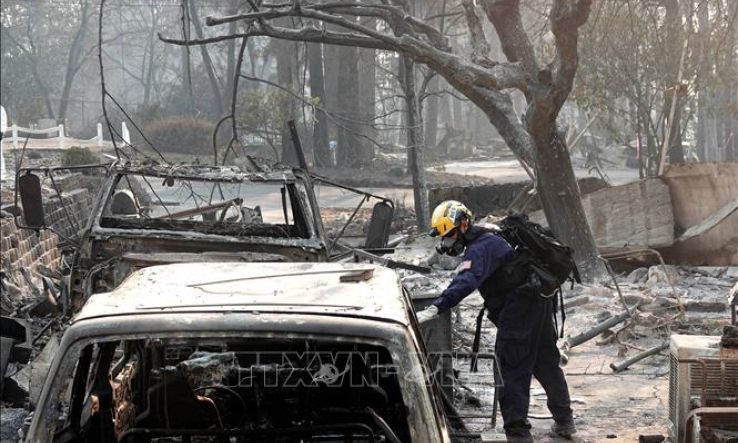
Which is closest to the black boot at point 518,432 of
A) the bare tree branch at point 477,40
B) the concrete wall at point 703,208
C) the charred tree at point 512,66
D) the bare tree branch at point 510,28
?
the charred tree at point 512,66

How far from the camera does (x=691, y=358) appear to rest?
5.79 meters

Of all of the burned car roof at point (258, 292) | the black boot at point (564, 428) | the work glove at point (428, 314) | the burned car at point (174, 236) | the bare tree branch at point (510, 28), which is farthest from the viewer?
the bare tree branch at point (510, 28)

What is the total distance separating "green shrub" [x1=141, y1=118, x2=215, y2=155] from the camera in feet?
122

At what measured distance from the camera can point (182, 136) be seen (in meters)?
37.4

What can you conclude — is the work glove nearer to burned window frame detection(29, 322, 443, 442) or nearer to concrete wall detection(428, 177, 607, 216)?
burned window frame detection(29, 322, 443, 442)

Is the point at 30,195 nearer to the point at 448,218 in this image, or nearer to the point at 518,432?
the point at 448,218

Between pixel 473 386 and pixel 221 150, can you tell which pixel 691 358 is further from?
pixel 221 150

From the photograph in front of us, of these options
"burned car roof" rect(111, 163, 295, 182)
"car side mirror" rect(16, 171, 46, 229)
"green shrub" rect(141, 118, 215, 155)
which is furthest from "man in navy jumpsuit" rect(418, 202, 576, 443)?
"green shrub" rect(141, 118, 215, 155)

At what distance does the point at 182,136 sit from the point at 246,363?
3317cm

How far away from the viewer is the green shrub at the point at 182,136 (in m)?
37.1

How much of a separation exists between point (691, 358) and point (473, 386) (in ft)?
9.93

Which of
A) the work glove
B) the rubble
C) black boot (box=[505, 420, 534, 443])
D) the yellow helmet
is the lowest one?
the rubble

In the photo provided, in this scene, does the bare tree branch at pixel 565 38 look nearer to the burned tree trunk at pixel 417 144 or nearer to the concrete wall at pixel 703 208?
the concrete wall at pixel 703 208

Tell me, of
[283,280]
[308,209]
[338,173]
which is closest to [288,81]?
[338,173]
